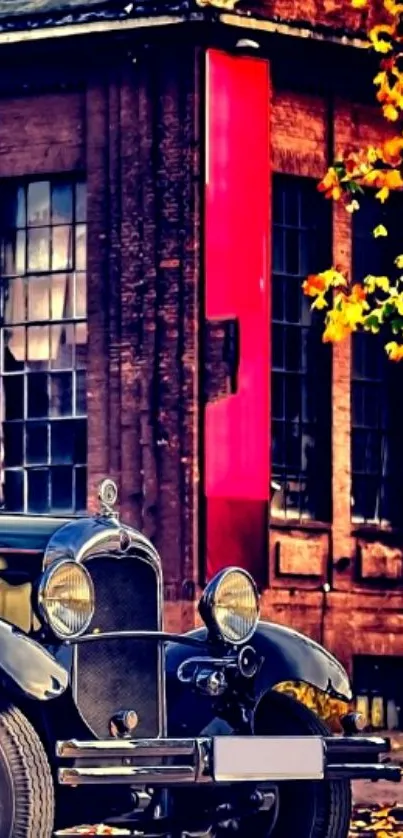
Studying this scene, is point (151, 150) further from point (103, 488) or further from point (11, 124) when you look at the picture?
point (103, 488)

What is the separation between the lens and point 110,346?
28266 millimetres

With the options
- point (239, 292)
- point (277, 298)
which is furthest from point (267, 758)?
point (277, 298)

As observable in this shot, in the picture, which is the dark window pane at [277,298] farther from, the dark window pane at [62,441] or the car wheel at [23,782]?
the car wheel at [23,782]

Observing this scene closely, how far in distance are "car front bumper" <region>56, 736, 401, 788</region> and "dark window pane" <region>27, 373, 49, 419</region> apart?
49.9ft

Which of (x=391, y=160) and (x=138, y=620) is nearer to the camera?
(x=138, y=620)

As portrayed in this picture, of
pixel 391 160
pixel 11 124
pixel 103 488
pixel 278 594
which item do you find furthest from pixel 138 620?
pixel 11 124

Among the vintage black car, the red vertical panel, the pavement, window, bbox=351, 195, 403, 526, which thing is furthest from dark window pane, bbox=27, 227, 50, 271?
the vintage black car

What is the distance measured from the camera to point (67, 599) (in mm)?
13414

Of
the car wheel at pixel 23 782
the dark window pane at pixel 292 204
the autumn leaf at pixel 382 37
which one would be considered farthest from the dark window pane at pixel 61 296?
the car wheel at pixel 23 782

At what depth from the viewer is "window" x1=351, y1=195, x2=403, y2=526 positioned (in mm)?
29484

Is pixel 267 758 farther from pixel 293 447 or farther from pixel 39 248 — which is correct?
pixel 39 248

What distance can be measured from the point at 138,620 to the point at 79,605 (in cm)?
80

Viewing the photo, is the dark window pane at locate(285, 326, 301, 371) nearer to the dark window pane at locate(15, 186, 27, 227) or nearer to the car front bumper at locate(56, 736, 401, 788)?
the dark window pane at locate(15, 186, 27, 227)

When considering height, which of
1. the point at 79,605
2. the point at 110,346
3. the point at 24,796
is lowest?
the point at 24,796
